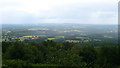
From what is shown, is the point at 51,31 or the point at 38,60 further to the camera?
the point at 51,31

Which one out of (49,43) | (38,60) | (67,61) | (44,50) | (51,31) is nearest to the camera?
(67,61)

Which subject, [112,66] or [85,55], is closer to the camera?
[112,66]

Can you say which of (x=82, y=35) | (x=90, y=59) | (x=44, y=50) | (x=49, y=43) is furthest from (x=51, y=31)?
(x=90, y=59)

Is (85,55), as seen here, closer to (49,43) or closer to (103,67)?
(103,67)

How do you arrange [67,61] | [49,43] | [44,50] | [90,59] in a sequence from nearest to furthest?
[67,61]
[90,59]
[44,50]
[49,43]

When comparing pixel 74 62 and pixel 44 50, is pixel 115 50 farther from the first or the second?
pixel 44 50

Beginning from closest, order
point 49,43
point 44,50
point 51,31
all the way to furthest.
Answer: point 44,50 < point 49,43 < point 51,31

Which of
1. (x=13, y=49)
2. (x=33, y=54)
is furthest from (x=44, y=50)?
(x=13, y=49)

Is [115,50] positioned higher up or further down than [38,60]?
higher up

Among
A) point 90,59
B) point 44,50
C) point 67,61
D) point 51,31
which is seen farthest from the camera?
point 51,31
